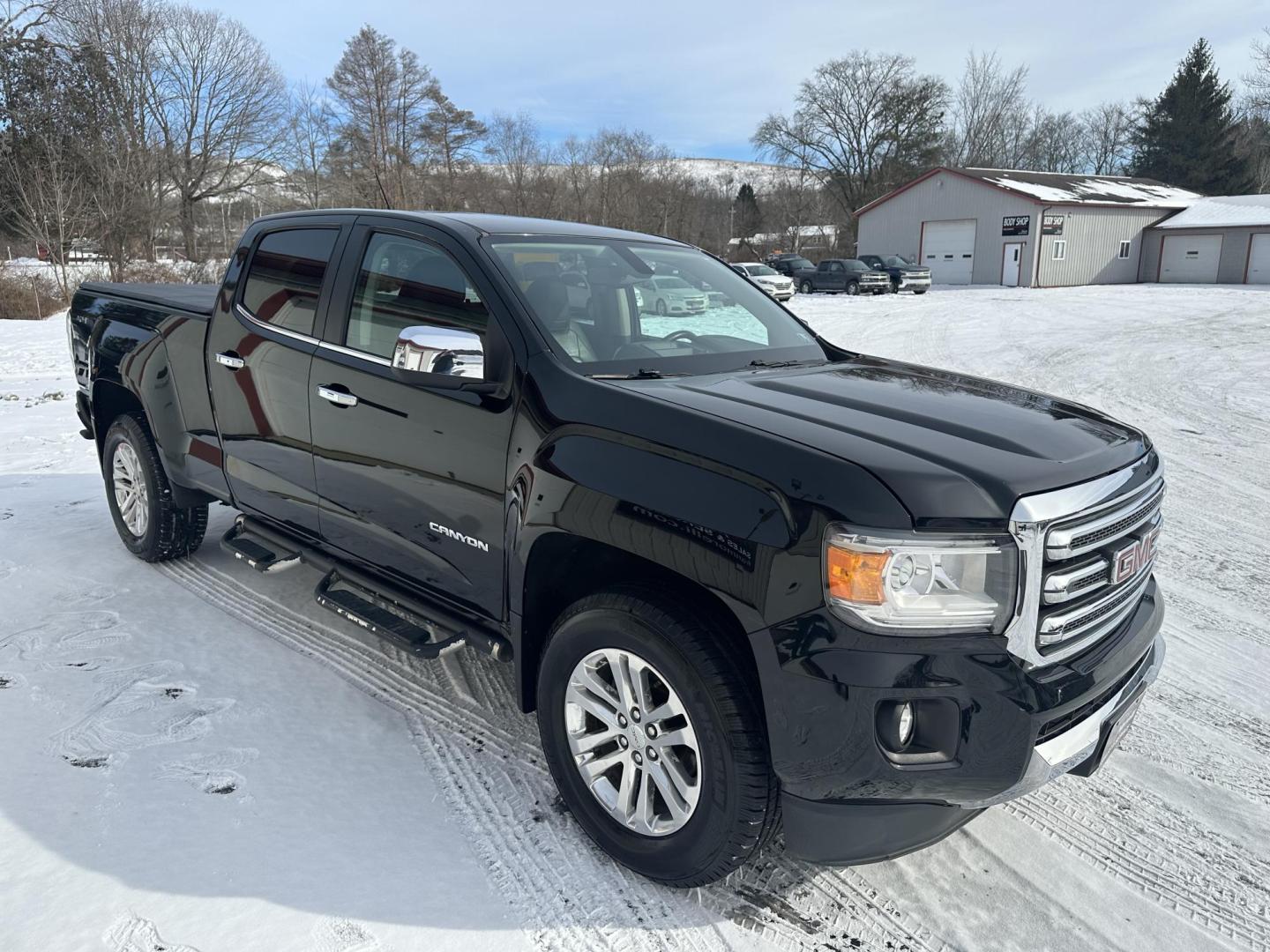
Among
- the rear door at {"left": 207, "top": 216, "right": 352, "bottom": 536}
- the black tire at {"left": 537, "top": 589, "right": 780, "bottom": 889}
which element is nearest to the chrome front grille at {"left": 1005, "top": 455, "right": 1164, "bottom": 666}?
the black tire at {"left": 537, "top": 589, "right": 780, "bottom": 889}

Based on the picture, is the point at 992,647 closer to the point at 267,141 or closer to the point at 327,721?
the point at 327,721

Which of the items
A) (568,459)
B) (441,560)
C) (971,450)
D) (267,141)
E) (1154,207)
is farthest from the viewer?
(267,141)

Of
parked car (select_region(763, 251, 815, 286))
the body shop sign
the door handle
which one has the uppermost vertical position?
the body shop sign

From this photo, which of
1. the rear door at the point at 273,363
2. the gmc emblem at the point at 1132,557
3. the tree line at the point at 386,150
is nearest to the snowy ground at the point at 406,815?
the rear door at the point at 273,363

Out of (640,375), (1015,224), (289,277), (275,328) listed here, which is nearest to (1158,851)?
(640,375)

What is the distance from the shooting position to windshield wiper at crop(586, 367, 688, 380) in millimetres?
2884

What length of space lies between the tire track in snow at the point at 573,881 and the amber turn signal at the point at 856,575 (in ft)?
3.44

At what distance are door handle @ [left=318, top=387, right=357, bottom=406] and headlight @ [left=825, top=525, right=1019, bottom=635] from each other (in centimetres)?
212

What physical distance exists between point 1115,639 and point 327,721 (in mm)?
2836

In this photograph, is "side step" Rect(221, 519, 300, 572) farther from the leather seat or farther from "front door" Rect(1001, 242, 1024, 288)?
"front door" Rect(1001, 242, 1024, 288)

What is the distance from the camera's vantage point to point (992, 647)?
211cm

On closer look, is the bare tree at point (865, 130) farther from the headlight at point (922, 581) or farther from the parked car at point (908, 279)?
the headlight at point (922, 581)

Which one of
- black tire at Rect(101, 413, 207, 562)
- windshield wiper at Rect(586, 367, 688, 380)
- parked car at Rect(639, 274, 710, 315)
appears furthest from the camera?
black tire at Rect(101, 413, 207, 562)

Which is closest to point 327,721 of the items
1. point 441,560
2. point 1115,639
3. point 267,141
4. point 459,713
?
point 459,713
